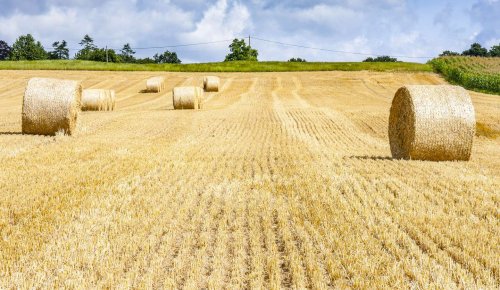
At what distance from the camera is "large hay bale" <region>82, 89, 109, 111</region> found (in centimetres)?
2659

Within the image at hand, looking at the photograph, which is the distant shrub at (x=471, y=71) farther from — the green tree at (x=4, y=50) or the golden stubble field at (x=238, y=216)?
the green tree at (x=4, y=50)

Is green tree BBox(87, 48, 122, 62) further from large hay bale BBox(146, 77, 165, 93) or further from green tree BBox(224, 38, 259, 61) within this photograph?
large hay bale BBox(146, 77, 165, 93)

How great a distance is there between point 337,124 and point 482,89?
32700mm

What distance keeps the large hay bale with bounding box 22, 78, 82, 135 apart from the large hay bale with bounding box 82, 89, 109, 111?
1152 cm

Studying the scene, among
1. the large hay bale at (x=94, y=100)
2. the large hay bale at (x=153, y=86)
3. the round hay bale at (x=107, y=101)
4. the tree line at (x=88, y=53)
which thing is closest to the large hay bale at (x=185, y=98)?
the round hay bale at (x=107, y=101)

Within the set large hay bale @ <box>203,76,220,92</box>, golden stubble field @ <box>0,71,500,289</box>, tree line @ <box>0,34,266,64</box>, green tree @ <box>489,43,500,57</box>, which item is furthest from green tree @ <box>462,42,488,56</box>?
golden stubble field @ <box>0,71,500,289</box>

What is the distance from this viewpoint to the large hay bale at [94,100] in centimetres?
2659

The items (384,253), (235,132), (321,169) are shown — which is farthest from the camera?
(235,132)

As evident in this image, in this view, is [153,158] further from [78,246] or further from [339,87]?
[339,87]

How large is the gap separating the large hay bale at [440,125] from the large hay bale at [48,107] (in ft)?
32.6

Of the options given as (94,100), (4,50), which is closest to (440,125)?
(94,100)

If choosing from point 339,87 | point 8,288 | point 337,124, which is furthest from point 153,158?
point 339,87

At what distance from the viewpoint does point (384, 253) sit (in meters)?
5.37

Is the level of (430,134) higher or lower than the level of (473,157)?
higher
